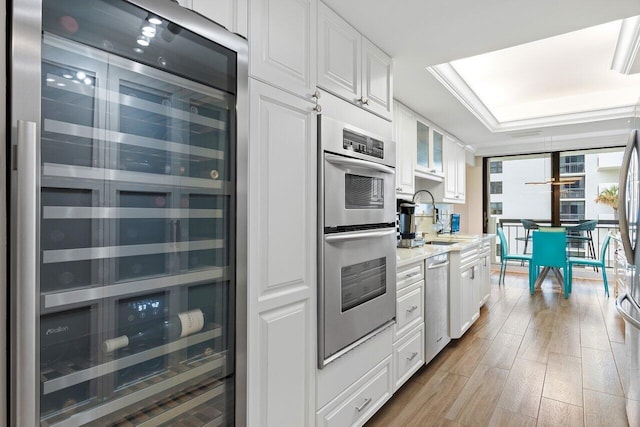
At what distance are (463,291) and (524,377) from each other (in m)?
0.87

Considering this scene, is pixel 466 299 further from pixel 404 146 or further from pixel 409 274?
pixel 404 146

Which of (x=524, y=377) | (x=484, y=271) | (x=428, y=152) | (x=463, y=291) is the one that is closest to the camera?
(x=524, y=377)

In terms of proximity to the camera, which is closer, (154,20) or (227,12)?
(154,20)

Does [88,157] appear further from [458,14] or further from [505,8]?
[505,8]

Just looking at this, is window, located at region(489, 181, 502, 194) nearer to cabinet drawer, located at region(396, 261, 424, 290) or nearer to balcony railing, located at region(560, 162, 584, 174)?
balcony railing, located at region(560, 162, 584, 174)

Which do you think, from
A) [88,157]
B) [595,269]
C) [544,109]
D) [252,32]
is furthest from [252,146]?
[595,269]

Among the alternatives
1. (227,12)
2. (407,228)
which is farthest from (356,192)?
(407,228)

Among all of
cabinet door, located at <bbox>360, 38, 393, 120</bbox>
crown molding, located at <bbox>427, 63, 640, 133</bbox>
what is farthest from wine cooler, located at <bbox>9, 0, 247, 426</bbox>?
crown molding, located at <bbox>427, 63, 640, 133</bbox>

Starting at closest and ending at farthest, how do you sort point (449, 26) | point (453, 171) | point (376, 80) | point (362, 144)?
1. point (362, 144)
2. point (449, 26)
3. point (376, 80)
4. point (453, 171)

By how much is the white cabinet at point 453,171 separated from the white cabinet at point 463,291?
109 cm

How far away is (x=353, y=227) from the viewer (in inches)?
73.9

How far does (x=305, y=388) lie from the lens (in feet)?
5.26

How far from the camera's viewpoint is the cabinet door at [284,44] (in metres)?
1.37

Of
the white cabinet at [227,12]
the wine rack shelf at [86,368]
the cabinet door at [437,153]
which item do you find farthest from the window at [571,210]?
the wine rack shelf at [86,368]
